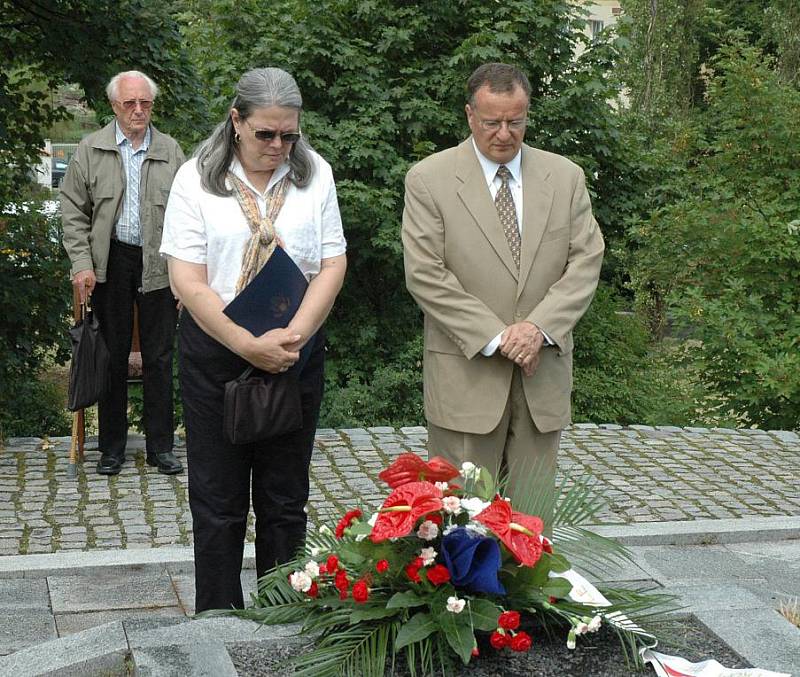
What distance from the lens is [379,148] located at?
11.6 metres

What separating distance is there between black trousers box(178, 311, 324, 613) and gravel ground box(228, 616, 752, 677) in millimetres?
1008

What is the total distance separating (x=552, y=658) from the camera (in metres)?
3.32

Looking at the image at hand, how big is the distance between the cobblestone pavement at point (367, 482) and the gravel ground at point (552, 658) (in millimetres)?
2579

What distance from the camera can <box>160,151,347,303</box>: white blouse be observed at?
405 cm

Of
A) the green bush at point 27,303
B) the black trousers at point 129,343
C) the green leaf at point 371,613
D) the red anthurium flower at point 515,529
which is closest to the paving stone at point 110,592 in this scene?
the black trousers at point 129,343

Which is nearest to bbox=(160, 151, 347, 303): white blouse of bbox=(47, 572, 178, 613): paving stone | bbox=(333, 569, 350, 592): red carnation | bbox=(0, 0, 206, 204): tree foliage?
bbox=(333, 569, 350, 592): red carnation

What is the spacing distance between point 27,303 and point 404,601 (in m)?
7.51

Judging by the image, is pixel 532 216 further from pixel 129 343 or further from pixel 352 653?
pixel 129 343

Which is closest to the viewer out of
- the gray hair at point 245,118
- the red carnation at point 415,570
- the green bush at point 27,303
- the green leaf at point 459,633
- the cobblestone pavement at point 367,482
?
the green leaf at point 459,633

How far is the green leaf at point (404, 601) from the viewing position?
318cm

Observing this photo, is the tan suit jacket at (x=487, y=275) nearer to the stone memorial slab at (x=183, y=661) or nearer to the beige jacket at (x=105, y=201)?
the stone memorial slab at (x=183, y=661)

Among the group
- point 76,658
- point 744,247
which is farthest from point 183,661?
point 744,247

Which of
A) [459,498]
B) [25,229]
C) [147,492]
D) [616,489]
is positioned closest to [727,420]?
[616,489]

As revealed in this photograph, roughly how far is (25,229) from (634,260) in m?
6.58
